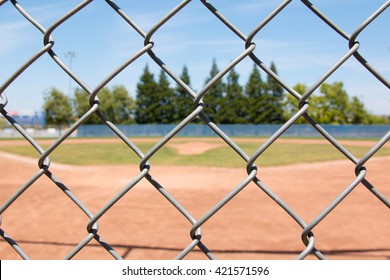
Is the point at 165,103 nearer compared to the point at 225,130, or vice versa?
the point at 225,130

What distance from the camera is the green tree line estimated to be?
50.8 m

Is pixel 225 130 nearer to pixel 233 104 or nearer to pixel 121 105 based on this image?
pixel 233 104

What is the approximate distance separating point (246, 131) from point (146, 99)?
1792 cm

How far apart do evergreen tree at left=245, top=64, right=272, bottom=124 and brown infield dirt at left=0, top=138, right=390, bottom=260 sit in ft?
132

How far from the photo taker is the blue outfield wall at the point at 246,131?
42.2 m

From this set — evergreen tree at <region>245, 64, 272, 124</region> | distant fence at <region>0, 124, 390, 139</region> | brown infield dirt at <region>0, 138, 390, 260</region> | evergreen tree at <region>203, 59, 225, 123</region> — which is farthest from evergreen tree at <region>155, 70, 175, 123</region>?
brown infield dirt at <region>0, 138, 390, 260</region>

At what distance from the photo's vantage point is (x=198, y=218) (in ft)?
23.0

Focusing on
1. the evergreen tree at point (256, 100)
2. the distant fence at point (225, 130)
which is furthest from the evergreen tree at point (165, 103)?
the evergreen tree at point (256, 100)

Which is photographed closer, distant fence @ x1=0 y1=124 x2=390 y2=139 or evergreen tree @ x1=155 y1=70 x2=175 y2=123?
distant fence @ x1=0 y1=124 x2=390 y2=139

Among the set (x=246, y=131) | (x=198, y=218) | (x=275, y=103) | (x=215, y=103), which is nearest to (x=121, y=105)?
(x=215, y=103)

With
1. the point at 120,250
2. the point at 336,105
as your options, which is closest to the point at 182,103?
the point at 336,105

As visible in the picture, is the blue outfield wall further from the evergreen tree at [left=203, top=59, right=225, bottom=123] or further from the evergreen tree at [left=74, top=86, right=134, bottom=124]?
the evergreen tree at [left=74, top=86, right=134, bottom=124]

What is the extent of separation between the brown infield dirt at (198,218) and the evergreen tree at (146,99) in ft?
138

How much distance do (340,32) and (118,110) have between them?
2200 inches
